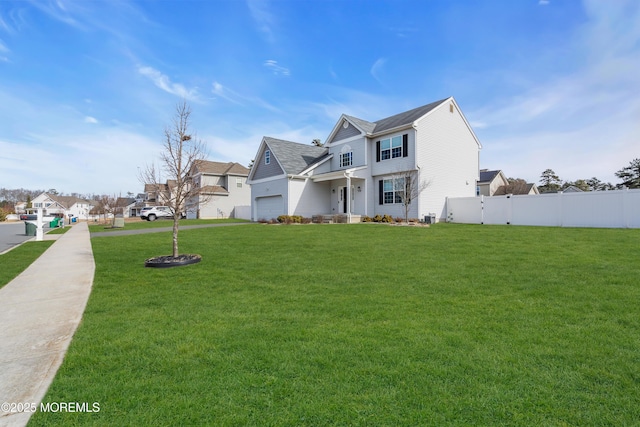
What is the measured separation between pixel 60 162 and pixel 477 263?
82.0 feet

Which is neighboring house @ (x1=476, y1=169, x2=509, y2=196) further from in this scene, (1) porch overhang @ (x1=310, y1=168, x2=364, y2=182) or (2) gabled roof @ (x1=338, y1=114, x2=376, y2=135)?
(1) porch overhang @ (x1=310, y1=168, x2=364, y2=182)

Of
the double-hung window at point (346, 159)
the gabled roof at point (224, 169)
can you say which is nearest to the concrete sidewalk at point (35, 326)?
the double-hung window at point (346, 159)

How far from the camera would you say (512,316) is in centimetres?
386

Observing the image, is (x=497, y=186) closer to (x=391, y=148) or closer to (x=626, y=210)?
(x=391, y=148)

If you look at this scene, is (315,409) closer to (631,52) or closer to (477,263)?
(477,263)

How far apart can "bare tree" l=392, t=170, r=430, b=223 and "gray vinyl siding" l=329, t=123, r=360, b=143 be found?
4670 millimetres

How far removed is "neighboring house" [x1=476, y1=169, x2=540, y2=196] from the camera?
36.2 meters

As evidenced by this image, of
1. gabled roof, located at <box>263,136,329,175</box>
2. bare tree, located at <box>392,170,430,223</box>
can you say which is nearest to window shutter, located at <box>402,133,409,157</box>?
bare tree, located at <box>392,170,430,223</box>

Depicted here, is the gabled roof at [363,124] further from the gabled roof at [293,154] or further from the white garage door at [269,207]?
the white garage door at [269,207]

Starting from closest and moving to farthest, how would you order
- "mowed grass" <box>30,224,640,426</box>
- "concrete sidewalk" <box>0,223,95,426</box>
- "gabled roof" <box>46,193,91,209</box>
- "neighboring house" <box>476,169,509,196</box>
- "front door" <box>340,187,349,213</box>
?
"mowed grass" <box>30,224,640,426</box> → "concrete sidewalk" <box>0,223,95,426</box> → "front door" <box>340,187,349,213</box> → "neighboring house" <box>476,169,509,196</box> → "gabled roof" <box>46,193,91,209</box>

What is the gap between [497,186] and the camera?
3784 centimetres

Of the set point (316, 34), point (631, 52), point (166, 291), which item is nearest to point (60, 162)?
point (316, 34)

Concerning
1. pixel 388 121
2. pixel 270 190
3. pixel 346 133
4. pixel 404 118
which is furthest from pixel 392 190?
pixel 270 190

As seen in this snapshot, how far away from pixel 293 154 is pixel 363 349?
882 inches
